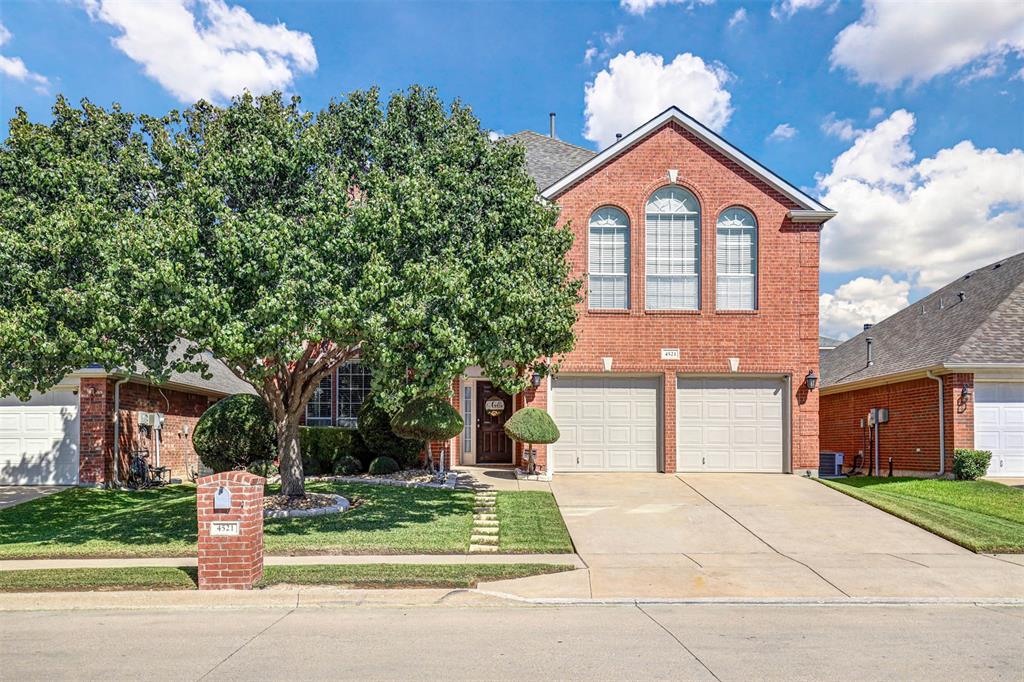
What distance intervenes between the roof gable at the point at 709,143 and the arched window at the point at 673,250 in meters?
1.41

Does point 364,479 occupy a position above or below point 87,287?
below

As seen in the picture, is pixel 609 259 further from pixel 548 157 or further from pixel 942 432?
pixel 942 432

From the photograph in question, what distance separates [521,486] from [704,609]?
8.62 meters

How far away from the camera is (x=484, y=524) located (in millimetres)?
12898

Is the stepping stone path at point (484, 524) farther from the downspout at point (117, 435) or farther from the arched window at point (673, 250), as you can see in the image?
the downspout at point (117, 435)

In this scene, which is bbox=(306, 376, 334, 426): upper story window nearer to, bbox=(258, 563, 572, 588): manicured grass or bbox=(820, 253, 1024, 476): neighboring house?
bbox=(258, 563, 572, 588): manicured grass

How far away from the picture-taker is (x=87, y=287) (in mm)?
10625

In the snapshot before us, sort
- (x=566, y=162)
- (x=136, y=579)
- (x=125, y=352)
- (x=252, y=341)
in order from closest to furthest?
1. (x=136, y=579)
2. (x=252, y=341)
3. (x=125, y=352)
4. (x=566, y=162)

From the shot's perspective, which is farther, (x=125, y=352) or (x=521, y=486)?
(x=521, y=486)

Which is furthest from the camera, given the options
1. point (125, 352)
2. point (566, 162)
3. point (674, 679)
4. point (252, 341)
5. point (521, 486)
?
point (566, 162)

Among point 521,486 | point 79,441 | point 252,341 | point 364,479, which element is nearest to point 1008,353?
point 521,486

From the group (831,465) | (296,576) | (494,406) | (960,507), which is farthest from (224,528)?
(831,465)

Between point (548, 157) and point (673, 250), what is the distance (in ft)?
19.8

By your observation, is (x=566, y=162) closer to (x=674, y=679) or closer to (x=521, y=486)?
(x=521, y=486)
